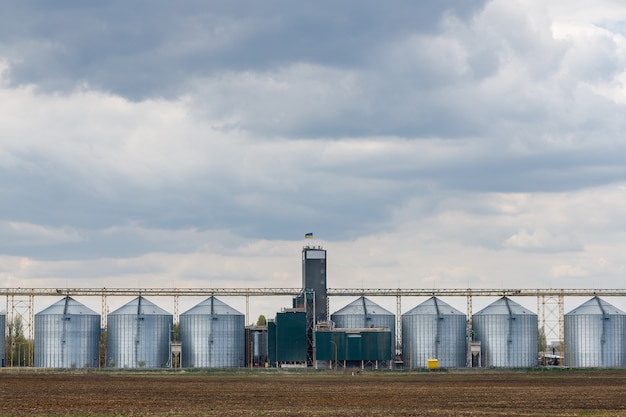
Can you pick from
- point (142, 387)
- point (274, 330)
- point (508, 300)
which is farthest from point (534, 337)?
point (142, 387)

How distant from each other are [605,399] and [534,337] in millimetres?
84681

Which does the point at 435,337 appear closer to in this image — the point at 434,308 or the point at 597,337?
the point at 434,308

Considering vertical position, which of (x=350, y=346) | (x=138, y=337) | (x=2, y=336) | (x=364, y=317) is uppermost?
(x=364, y=317)

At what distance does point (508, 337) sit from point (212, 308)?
131 feet

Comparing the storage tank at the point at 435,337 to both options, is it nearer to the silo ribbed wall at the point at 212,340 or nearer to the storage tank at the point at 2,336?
the silo ribbed wall at the point at 212,340

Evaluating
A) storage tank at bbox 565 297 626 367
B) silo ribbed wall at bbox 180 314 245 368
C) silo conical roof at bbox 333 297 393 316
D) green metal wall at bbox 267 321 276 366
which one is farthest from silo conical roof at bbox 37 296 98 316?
storage tank at bbox 565 297 626 367

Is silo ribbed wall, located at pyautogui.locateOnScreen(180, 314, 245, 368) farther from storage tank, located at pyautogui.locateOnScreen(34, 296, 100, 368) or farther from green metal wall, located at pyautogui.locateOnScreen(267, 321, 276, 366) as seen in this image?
storage tank, located at pyautogui.locateOnScreen(34, 296, 100, 368)

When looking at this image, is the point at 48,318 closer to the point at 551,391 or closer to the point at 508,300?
the point at 508,300

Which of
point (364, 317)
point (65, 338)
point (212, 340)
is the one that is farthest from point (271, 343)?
point (65, 338)

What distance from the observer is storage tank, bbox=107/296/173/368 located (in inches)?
5856

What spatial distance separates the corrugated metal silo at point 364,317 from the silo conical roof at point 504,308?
12050 millimetres

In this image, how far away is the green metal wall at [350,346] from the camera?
143875 mm

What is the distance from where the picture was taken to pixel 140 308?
496 feet

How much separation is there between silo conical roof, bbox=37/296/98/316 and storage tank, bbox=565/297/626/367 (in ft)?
214
